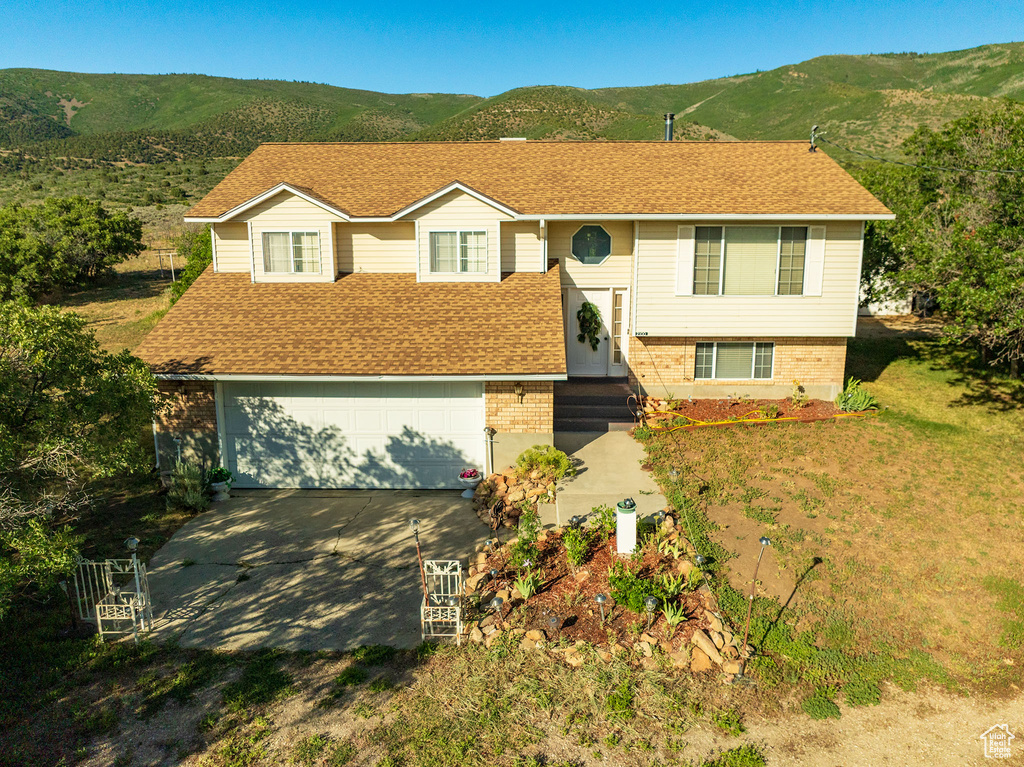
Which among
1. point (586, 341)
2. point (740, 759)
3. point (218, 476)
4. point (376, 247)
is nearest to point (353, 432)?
point (218, 476)

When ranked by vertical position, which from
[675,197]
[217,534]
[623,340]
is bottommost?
[217,534]

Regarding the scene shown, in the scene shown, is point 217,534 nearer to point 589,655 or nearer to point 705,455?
point 589,655

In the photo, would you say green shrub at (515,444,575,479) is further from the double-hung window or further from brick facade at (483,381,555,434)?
the double-hung window

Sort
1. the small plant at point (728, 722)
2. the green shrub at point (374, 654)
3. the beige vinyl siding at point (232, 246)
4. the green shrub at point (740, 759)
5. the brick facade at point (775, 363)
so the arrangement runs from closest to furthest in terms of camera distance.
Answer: the green shrub at point (740, 759) → the small plant at point (728, 722) → the green shrub at point (374, 654) → the beige vinyl siding at point (232, 246) → the brick facade at point (775, 363)

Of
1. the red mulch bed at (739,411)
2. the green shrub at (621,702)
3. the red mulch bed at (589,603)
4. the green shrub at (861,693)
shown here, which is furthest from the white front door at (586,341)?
the green shrub at (861,693)

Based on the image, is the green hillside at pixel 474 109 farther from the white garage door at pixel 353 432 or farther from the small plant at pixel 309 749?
the small plant at pixel 309 749

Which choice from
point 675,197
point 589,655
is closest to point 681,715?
point 589,655
